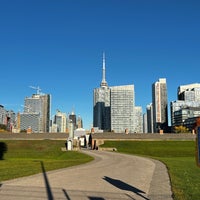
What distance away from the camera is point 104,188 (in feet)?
46.0

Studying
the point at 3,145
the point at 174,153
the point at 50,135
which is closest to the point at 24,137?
the point at 50,135

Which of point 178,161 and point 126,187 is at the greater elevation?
point 126,187

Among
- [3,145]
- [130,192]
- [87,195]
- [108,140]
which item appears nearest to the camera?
[87,195]

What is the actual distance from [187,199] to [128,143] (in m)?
61.2

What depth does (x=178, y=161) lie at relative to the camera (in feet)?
110

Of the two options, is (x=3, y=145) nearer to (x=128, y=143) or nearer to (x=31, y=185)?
(x=128, y=143)

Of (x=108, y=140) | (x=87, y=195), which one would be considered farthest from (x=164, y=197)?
(x=108, y=140)

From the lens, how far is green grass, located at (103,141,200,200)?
13194mm

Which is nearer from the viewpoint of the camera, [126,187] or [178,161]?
[126,187]

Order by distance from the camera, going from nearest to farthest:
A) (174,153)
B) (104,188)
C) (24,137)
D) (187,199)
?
(187,199), (104,188), (174,153), (24,137)

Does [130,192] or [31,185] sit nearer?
[130,192]

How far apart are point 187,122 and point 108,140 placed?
128 m

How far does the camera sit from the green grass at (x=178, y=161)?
13.2m

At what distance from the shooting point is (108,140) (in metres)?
78.8
